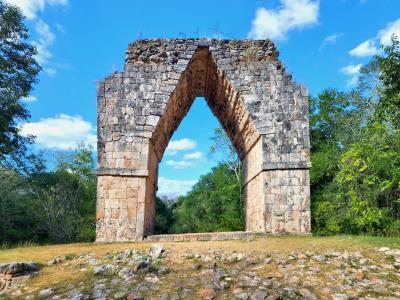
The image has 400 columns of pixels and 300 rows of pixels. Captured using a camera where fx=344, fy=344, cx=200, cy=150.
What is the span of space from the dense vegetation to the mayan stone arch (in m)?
2.13

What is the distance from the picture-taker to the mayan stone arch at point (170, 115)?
786 centimetres

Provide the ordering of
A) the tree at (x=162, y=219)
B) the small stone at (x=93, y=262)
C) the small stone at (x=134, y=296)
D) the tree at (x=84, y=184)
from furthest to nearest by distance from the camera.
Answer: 1. the tree at (x=162, y=219)
2. the tree at (x=84, y=184)
3. the small stone at (x=93, y=262)
4. the small stone at (x=134, y=296)

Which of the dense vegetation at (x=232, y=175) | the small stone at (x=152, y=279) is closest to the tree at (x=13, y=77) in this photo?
the dense vegetation at (x=232, y=175)

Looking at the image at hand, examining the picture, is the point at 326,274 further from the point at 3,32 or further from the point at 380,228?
the point at 3,32

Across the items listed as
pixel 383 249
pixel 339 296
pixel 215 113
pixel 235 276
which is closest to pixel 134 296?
A: pixel 235 276

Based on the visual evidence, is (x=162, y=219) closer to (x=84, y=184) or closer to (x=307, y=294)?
(x=84, y=184)

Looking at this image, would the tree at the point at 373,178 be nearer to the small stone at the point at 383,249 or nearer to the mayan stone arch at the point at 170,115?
the mayan stone arch at the point at 170,115

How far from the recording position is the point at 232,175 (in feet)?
66.8

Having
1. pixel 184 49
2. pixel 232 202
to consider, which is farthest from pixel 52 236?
pixel 184 49

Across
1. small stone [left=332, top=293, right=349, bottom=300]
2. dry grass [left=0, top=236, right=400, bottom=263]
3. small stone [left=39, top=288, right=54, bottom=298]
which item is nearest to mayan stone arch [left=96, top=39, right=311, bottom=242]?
dry grass [left=0, top=236, right=400, bottom=263]

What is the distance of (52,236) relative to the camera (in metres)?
16.1

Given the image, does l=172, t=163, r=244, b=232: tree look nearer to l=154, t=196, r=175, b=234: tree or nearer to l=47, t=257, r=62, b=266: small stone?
l=154, t=196, r=175, b=234: tree

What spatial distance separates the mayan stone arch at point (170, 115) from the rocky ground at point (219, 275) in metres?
1.87

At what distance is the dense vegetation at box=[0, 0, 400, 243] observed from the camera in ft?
31.5
